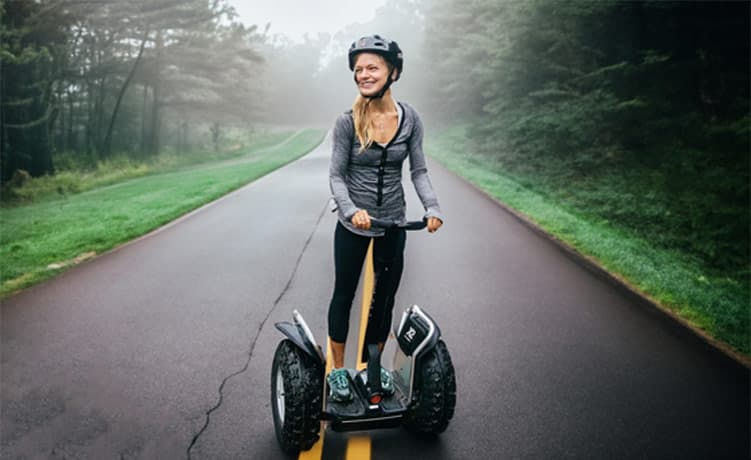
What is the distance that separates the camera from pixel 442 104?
3953 centimetres

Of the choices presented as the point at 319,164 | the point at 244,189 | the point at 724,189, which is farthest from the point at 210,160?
the point at 724,189

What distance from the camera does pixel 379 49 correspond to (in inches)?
99.2

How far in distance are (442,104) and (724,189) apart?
1199 inches

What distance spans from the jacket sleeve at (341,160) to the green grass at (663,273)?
4161 millimetres

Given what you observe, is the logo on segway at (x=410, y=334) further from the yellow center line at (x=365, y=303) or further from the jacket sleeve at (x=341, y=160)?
the yellow center line at (x=365, y=303)

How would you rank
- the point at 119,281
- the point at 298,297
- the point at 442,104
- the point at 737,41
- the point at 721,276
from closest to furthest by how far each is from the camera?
the point at 298,297 → the point at 119,281 → the point at 721,276 → the point at 737,41 → the point at 442,104

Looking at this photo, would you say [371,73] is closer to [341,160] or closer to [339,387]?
[341,160]

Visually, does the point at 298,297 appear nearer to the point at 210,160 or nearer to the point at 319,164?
the point at 319,164

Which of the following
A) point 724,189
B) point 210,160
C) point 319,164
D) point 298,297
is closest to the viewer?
point 298,297

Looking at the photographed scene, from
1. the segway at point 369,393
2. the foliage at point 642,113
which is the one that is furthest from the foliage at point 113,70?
the foliage at point 642,113

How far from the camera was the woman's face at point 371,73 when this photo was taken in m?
2.54

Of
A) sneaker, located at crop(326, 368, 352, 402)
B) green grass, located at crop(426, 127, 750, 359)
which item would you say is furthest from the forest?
sneaker, located at crop(326, 368, 352, 402)

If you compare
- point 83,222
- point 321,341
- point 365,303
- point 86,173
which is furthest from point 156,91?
point 321,341

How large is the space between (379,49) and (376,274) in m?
1.31
